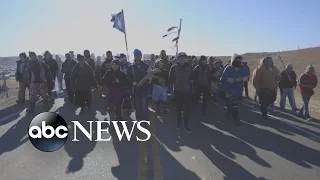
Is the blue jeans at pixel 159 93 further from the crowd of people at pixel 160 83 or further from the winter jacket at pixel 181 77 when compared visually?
the winter jacket at pixel 181 77

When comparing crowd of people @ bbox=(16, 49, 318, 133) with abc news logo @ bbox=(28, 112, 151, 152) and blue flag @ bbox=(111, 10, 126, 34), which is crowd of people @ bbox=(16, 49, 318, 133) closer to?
abc news logo @ bbox=(28, 112, 151, 152)

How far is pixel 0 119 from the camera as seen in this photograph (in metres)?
10.6

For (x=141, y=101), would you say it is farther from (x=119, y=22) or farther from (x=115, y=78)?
(x=119, y=22)

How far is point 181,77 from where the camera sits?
29.2 ft

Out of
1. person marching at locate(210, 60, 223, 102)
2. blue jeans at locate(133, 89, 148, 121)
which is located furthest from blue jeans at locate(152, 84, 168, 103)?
person marching at locate(210, 60, 223, 102)

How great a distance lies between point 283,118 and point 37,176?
7719mm

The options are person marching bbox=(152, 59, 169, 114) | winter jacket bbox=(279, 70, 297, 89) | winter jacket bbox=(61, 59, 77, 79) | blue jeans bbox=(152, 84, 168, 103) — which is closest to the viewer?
person marching bbox=(152, 59, 169, 114)

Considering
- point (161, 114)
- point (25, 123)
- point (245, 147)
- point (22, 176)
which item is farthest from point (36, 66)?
point (245, 147)

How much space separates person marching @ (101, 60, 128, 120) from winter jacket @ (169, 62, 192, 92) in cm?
127

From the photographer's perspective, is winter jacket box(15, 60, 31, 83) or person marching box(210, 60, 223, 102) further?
person marching box(210, 60, 223, 102)

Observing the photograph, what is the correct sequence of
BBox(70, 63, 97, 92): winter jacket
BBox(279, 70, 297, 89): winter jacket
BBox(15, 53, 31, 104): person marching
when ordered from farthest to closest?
BBox(279, 70, 297, 89): winter jacket < BBox(15, 53, 31, 104): person marching < BBox(70, 63, 97, 92): winter jacket

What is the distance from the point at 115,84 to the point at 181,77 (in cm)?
172

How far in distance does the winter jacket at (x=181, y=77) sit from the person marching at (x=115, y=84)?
4.17 ft

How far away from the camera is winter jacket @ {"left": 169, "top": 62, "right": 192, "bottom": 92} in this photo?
888 cm
